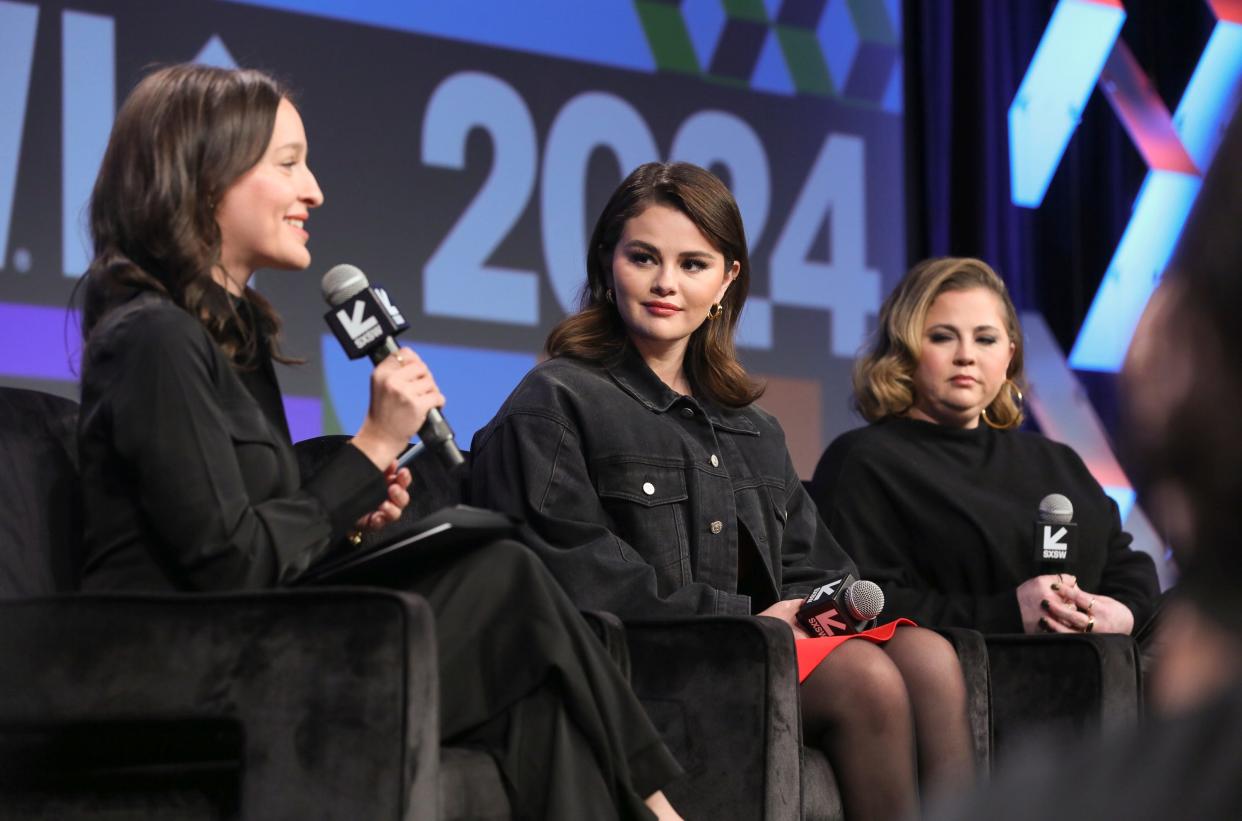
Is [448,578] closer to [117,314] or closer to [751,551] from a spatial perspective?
[117,314]

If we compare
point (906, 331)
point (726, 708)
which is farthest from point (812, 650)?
point (906, 331)

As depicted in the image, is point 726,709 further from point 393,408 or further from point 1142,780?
point 1142,780

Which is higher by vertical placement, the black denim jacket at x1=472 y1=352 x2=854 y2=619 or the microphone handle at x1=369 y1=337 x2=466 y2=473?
the microphone handle at x1=369 y1=337 x2=466 y2=473

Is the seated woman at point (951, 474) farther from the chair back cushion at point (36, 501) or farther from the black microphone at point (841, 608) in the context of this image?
the chair back cushion at point (36, 501)

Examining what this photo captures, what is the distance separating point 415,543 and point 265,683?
24 centimetres

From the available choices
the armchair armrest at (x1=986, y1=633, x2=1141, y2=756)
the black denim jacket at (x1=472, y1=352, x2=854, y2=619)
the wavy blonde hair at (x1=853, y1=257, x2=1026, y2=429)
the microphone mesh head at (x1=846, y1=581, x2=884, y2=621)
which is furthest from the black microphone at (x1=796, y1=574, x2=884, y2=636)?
the wavy blonde hair at (x1=853, y1=257, x2=1026, y2=429)

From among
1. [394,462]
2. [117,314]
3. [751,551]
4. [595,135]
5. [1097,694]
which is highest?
[595,135]

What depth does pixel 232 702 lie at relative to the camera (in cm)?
162

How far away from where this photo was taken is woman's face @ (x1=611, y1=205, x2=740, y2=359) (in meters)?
2.67

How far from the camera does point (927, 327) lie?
3234 millimetres

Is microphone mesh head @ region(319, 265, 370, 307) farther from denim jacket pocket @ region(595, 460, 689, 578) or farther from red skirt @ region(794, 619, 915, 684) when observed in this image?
red skirt @ region(794, 619, 915, 684)

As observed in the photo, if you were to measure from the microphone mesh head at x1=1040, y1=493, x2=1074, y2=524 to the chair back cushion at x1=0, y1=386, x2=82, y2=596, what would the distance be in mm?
1691

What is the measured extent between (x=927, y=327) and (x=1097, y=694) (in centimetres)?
90

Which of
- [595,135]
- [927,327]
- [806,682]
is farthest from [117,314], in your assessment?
[595,135]
